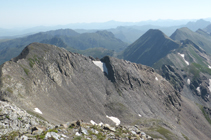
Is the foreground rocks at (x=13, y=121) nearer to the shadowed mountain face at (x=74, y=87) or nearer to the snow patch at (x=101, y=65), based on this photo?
the shadowed mountain face at (x=74, y=87)

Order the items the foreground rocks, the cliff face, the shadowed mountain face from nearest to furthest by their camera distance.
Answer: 1. the foreground rocks
2. the cliff face
3. the shadowed mountain face

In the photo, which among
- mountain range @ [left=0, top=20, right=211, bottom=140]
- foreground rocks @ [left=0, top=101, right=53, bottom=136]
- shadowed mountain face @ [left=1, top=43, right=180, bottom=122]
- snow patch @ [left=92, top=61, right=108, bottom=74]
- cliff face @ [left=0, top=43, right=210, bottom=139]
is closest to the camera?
foreground rocks @ [left=0, top=101, right=53, bottom=136]

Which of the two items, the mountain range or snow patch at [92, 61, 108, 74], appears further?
snow patch at [92, 61, 108, 74]

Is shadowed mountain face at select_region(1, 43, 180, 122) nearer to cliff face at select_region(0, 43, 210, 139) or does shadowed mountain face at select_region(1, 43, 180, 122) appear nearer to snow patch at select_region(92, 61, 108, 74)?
cliff face at select_region(0, 43, 210, 139)

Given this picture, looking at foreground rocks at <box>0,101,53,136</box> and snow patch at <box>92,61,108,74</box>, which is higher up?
foreground rocks at <box>0,101,53,136</box>

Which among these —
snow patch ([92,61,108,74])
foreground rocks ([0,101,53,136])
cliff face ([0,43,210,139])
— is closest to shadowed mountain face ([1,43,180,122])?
cliff face ([0,43,210,139])

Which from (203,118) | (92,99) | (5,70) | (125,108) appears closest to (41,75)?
(5,70)

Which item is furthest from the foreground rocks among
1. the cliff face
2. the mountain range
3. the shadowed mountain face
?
the shadowed mountain face

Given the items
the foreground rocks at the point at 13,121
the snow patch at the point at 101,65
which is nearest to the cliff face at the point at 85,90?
the snow patch at the point at 101,65

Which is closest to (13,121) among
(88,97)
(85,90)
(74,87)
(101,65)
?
(74,87)

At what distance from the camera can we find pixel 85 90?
343ft

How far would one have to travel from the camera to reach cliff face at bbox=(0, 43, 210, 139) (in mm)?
72062

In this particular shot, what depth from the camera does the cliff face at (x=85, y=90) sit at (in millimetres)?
72062

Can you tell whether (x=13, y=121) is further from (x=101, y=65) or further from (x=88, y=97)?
(x=101, y=65)
